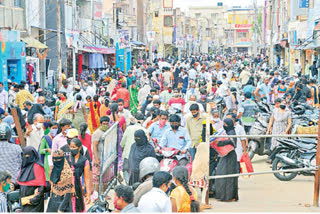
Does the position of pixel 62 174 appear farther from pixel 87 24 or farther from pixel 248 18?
pixel 248 18

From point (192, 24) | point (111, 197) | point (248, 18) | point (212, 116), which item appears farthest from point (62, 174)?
point (248, 18)

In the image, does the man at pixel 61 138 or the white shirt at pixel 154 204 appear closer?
the white shirt at pixel 154 204

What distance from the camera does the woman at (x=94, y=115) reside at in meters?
14.0

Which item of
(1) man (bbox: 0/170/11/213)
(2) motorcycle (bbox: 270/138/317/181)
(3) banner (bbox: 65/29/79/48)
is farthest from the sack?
(3) banner (bbox: 65/29/79/48)

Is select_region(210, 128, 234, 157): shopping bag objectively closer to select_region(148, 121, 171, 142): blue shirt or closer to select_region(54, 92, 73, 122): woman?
select_region(148, 121, 171, 142): blue shirt

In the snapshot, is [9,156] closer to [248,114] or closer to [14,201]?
[14,201]

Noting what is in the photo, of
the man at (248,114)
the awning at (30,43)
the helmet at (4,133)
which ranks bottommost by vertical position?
the man at (248,114)

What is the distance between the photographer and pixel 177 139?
32.1 feet

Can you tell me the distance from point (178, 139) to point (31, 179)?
325 centimetres

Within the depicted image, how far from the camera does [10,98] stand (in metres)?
16.9

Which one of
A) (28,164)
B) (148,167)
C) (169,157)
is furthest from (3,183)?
(169,157)

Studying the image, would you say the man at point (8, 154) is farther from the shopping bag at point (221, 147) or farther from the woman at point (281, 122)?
the woman at point (281, 122)

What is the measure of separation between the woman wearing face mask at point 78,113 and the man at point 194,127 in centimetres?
368

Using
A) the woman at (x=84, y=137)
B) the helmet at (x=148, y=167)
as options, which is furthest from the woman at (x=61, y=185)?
the woman at (x=84, y=137)
